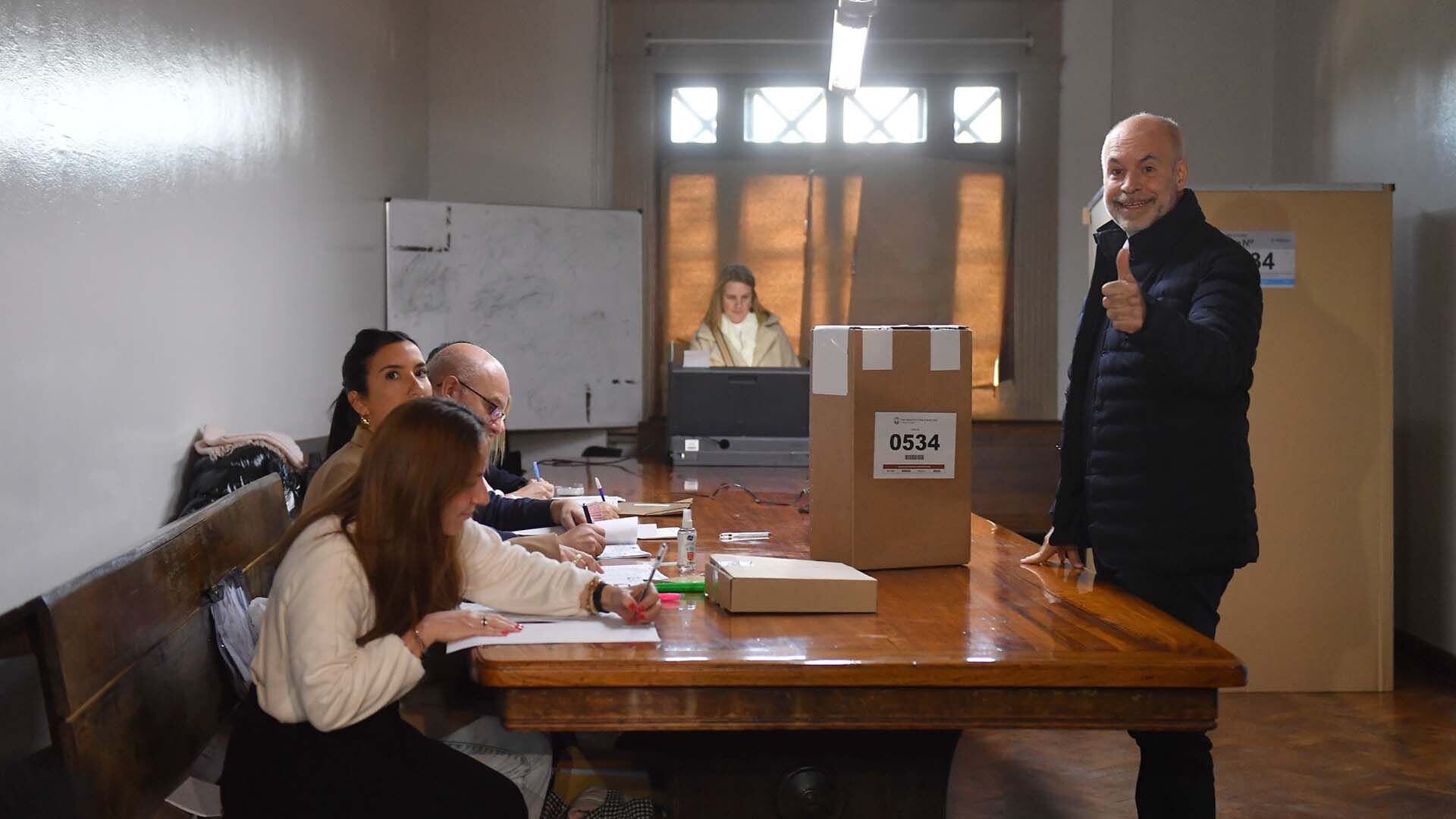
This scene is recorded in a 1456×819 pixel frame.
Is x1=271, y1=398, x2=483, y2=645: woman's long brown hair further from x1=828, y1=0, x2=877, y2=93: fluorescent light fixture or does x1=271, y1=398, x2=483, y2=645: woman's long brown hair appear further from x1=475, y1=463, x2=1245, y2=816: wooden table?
x1=828, y1=0, x2=877, y2=93: fluorescent light fixture

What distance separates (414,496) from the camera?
158cm

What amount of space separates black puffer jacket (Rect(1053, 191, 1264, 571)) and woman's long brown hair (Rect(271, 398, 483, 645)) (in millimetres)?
1090

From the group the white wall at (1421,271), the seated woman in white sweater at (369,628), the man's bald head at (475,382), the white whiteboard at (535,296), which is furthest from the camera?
the white whiteboard at (535,296)

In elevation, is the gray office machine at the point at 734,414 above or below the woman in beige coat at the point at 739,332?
below

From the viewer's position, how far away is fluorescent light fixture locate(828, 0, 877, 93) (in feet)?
12.5

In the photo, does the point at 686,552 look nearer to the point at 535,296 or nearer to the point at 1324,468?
the point at 1324,468

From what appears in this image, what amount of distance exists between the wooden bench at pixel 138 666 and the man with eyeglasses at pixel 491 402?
23.5 inches

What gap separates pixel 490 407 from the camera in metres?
2.86

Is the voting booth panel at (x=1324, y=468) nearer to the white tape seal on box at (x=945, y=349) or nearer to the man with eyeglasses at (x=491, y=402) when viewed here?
the white tape seal on box at (x=945, y=349)

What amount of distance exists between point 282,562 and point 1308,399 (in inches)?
132

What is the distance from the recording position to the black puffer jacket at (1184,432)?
2006 millimetres

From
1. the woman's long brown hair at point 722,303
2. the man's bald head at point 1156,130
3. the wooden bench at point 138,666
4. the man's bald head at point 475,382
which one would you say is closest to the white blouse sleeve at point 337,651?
the wooden bench at point 138,666

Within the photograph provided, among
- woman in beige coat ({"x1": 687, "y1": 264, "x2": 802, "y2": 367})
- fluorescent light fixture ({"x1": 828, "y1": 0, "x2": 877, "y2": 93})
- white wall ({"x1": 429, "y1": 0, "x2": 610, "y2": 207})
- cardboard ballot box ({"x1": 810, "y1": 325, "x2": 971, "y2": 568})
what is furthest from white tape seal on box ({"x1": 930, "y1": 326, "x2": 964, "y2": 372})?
white wall ({"x1": 429, "y1": 0, "x2": 610, "y2": 207})

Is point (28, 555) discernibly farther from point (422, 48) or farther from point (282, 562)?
point (422, 48)
